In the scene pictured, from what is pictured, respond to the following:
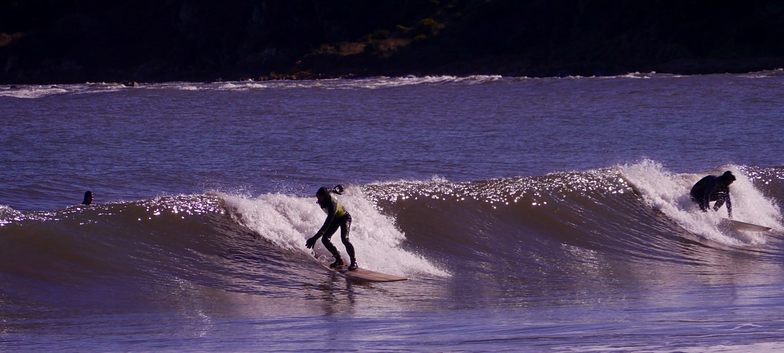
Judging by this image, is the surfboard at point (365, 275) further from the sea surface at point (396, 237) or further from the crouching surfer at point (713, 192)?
the crouching surfer at point (713, 192)

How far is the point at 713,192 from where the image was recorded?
57.3 feet

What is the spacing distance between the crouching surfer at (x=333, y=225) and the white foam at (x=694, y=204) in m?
5.46

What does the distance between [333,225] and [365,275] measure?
2.60ft

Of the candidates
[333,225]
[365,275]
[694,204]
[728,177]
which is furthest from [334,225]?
[694,204]

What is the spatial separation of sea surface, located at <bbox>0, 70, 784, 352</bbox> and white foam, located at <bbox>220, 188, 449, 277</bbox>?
3 cm

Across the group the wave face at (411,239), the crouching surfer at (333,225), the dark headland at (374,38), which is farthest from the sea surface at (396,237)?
the dark headland at (374,38)

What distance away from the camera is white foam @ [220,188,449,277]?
46.5 ft

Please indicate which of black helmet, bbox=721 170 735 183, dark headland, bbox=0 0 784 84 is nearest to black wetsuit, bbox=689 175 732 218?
black helmet, bbox=721 170 735 183

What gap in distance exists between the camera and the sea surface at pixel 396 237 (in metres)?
9.90

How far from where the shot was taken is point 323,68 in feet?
202

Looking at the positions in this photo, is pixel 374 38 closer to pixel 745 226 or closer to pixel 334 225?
pixel 745 226

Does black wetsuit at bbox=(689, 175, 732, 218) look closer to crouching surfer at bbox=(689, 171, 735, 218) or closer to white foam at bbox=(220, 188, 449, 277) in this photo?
crouching surfer at bbox=(689, 171, 735, 218)

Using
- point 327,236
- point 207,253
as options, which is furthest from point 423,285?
point 207,253

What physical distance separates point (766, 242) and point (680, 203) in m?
1.85
